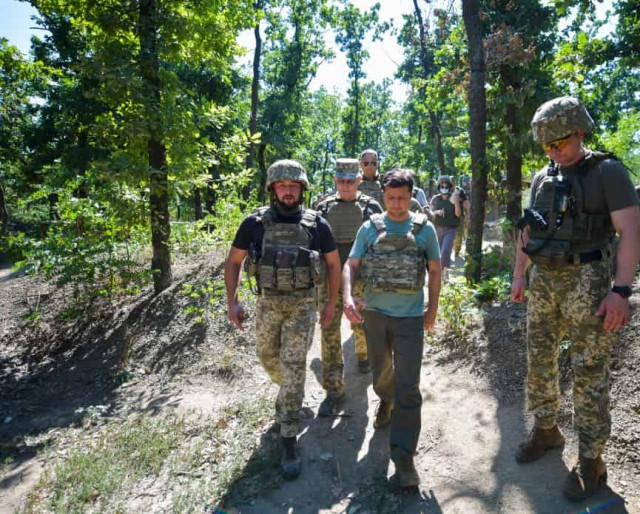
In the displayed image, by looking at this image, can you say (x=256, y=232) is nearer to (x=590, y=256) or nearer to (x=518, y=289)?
(x=518, y=289)

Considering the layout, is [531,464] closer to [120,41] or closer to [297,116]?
[120,41]

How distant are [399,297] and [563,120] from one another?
1557 mm

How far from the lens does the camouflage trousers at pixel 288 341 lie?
3500 millimetres

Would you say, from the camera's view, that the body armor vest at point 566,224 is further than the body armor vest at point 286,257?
No

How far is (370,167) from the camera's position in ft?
17.8

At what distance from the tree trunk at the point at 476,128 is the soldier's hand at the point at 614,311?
12.5 ft

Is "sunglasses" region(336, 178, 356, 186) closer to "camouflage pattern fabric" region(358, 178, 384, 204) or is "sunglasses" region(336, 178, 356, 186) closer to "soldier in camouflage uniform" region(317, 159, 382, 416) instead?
"soldier in camouflage uniform" region(317, 159, 382, 416)

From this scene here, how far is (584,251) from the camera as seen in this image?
271 centimetres

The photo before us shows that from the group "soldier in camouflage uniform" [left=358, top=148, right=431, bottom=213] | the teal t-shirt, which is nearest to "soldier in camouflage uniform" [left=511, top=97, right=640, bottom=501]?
the teal t-shirt

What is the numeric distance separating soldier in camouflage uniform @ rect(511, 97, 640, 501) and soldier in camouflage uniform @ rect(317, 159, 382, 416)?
1.92 metres

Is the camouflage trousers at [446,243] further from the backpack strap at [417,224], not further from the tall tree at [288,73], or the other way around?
the tall tree at [288,73]

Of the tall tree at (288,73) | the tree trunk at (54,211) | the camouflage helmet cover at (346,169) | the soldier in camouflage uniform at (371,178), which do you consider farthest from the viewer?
the tall tree at (288,73)

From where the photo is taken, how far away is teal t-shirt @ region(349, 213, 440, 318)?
3.14 meters

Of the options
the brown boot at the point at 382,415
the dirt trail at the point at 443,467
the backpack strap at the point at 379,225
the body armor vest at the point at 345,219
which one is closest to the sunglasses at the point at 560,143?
the backpack strap at the point at 379,225
